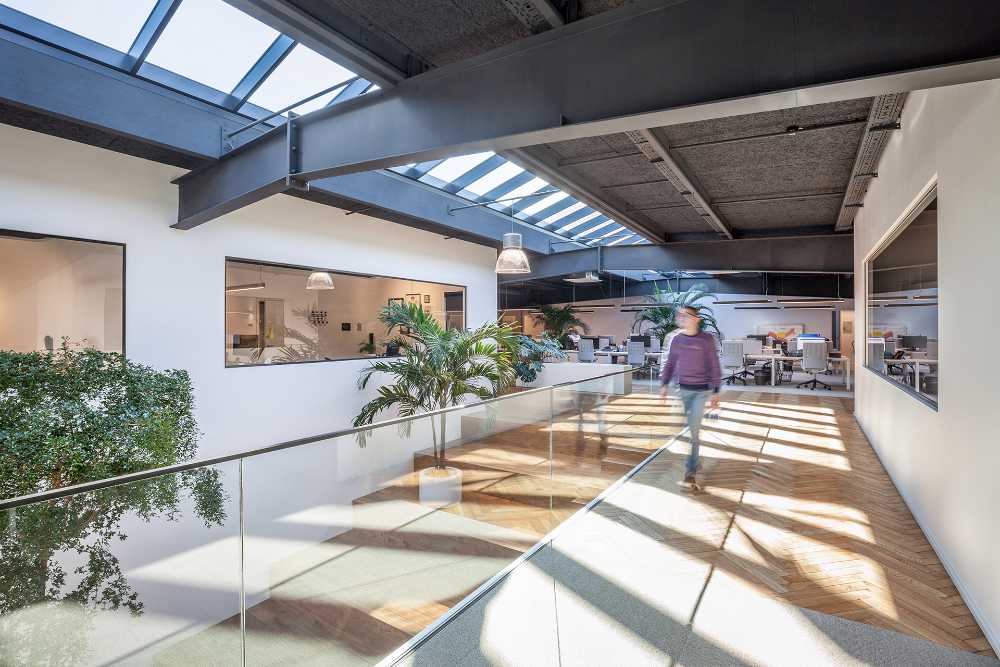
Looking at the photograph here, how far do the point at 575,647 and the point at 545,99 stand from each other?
256cm

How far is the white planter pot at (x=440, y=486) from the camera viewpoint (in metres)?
2.58

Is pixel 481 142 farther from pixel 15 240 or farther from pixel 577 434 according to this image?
pixel 15 240

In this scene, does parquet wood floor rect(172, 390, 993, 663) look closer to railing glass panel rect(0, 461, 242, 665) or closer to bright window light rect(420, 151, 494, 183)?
railing glass panel rect(0, 461, 242, 665)

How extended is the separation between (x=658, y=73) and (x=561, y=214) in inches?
278

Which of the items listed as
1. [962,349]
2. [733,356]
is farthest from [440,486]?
[733,356]

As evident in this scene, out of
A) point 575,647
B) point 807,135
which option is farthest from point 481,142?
point 807,135

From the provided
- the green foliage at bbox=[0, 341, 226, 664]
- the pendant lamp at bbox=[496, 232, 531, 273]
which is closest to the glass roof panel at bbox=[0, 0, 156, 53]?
the green foliage at bbox=[0, 341, 226, 664]

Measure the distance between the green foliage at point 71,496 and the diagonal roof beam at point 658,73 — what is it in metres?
1.92

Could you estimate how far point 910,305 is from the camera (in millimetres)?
4211

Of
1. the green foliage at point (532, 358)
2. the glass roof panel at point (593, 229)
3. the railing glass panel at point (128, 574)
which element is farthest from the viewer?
the glass roof panel at point (593, 229)

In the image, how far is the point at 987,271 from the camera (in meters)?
2.34

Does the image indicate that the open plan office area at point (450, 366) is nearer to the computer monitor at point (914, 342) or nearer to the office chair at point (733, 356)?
the computer monitor at point (914, 342)

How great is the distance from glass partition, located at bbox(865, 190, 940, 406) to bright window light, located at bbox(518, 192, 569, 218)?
4.24 m

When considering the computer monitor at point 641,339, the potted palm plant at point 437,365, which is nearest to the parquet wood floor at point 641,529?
the potted palm plant at point 437,365
